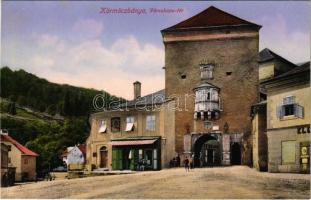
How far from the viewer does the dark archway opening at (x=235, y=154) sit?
1046 centimetres

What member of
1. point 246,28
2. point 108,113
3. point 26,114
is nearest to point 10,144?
point 26,114

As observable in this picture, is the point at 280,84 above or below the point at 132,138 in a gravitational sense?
above

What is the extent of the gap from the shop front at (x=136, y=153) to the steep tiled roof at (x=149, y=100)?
0.57 metres

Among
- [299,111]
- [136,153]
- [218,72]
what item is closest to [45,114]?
[136,153]

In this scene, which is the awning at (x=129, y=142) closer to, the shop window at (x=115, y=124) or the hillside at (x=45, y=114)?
the shop window at (x=115, y=124)

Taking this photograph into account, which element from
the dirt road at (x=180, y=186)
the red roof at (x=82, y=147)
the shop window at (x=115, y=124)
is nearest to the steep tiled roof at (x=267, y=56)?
the dirt road at (x=180, y=186)

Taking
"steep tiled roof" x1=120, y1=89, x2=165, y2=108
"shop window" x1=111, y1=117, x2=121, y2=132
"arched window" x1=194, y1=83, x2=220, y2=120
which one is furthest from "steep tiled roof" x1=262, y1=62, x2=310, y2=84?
"shop window" x1=111, y1=117, x2=121, y2=132

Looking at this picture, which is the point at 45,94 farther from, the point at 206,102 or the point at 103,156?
the point at 206,102

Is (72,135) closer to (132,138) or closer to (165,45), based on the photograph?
(132,138)

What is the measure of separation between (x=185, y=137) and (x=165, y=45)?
1.52 metres

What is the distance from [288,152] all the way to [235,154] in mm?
852

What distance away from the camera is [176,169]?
10625 mm

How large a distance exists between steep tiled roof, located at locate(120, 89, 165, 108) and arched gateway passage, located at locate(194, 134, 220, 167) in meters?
0.90

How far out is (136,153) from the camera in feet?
36.1
